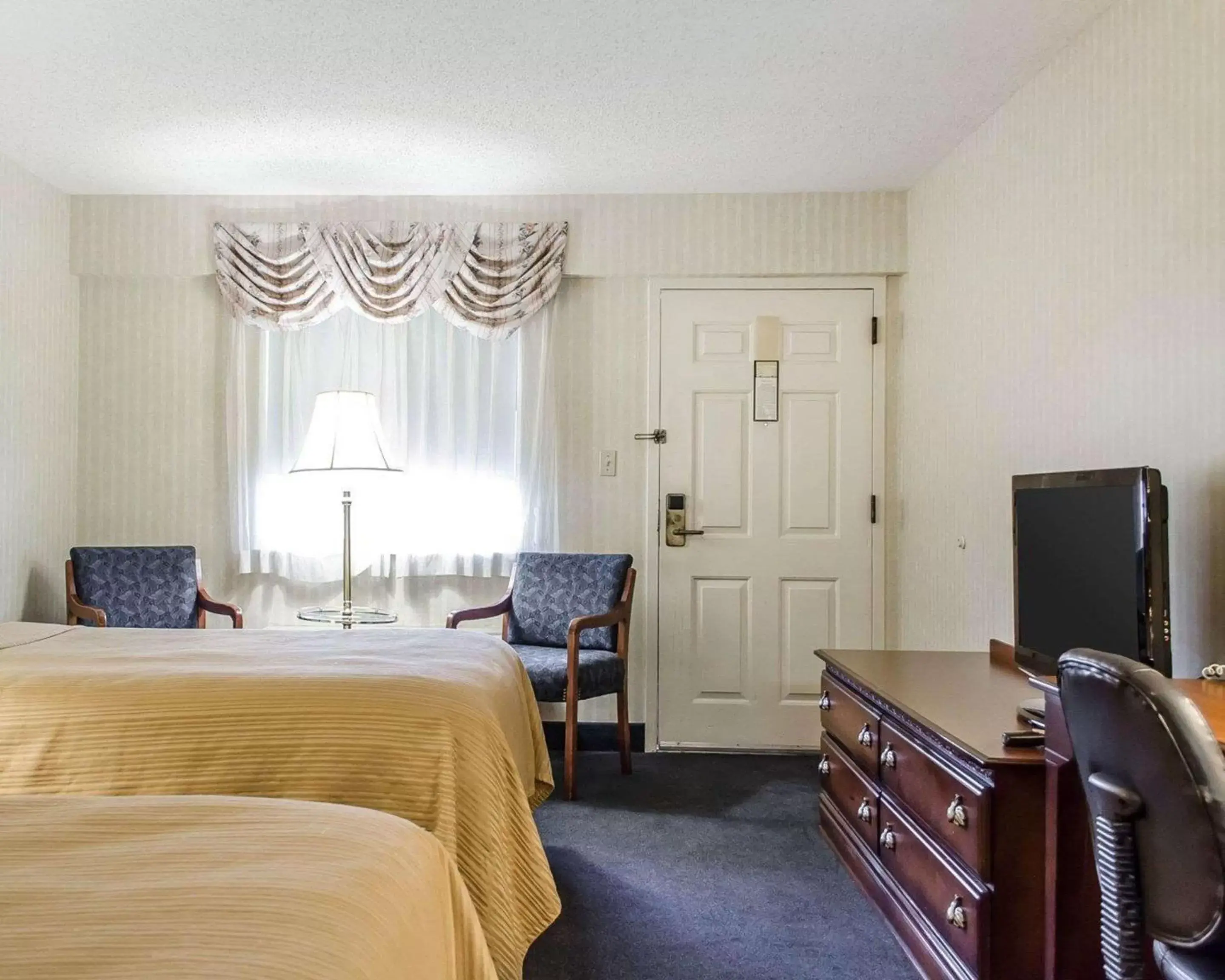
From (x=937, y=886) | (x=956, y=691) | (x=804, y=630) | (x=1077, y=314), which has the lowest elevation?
(x=937, y=886)

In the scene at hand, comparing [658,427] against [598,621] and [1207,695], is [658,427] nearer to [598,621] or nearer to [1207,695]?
[598,621]

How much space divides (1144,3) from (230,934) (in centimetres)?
277

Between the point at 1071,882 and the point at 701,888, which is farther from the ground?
the point at 1071,882

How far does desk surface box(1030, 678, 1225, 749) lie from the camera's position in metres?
1.42

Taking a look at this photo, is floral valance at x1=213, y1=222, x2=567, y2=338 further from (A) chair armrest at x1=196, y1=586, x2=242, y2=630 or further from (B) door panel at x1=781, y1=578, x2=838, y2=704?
(B) door panel at x1=781, y1=578, x2=838, y2=704

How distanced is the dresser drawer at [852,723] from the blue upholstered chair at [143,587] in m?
2.39

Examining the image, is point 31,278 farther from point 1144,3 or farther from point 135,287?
point 1144,3

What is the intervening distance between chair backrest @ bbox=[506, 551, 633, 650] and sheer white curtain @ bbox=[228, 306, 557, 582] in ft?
0.86

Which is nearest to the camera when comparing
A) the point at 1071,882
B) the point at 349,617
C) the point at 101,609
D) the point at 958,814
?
the point at 1071,882

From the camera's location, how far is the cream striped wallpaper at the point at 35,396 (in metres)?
3.60

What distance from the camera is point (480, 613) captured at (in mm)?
3709

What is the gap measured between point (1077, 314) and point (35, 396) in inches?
158

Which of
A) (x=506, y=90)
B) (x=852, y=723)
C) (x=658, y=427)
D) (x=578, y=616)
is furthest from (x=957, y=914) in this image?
(x=506, y=90)

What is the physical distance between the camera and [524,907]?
204 centimetres
